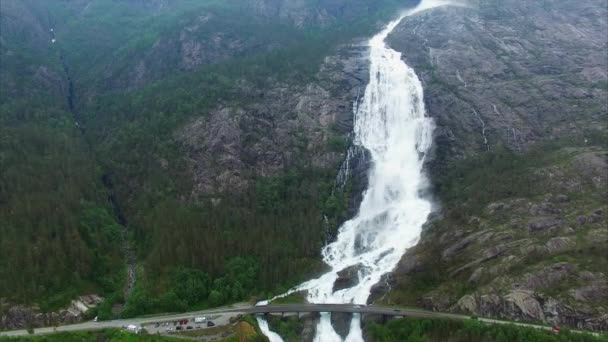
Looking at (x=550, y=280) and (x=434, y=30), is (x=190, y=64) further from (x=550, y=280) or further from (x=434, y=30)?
(x=550, y=280)

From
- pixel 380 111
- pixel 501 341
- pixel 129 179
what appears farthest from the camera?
pixel 380 111

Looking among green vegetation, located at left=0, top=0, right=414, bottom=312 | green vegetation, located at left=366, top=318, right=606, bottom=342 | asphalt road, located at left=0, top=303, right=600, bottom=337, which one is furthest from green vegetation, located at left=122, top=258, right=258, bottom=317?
green vegetation, located at left=366, top=318, right=606, bottom=342

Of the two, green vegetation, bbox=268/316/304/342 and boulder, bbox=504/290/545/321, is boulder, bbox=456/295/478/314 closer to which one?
boulder, bbox=504/290/545/321

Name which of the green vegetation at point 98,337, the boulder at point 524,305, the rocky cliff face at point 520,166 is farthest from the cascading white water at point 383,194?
the boulder at point 524,305

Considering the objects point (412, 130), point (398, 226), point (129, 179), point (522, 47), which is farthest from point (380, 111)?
point (129, 179)

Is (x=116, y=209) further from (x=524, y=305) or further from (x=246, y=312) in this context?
→ (x=524, y=305)

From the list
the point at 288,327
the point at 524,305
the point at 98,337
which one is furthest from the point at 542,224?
the point at 98,337
